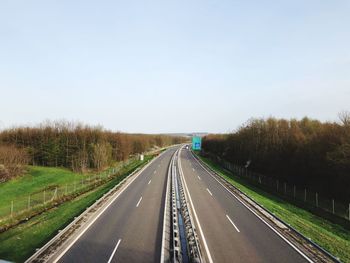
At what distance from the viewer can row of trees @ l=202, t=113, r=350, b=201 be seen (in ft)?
Result: 100

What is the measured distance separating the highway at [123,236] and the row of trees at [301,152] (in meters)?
17.9

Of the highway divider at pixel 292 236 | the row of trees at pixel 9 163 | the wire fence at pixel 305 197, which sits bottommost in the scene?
the wire fence at pixel 305 197

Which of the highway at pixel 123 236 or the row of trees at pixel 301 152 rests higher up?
the row of trees at pixel 301 152

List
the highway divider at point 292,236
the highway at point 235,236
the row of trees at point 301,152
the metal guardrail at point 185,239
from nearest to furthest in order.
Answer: the metal guardrail at point 185,239, the highway at point 235,236, the highway divider at point 292,236, the row of trees at point 301,152

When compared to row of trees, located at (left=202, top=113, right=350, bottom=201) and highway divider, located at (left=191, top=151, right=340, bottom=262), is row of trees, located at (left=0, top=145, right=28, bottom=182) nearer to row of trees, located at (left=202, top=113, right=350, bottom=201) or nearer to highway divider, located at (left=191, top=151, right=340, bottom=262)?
highway divider, located at (left=191, top=151, right=340, bottom=262)

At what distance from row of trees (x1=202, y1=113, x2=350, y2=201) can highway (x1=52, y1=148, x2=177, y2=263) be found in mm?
17890

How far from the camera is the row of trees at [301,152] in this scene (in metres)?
30.5

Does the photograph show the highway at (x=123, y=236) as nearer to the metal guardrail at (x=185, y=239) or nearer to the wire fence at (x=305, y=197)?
the metal guardrail at (x=185, y=239)

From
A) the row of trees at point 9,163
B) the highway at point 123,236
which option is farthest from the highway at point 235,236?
the row of trees at point 9,163

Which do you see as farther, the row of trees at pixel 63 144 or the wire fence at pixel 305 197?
the row of trees at pixel 63 144

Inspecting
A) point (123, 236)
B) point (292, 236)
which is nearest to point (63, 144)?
point (123, 236)

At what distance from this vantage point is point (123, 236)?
16.0 meters

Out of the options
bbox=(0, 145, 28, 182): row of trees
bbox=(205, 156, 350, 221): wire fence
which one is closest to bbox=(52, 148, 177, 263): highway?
bbox=(205, 156, 350, 221): wire fence

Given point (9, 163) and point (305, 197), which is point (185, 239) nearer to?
point (305, 197)
